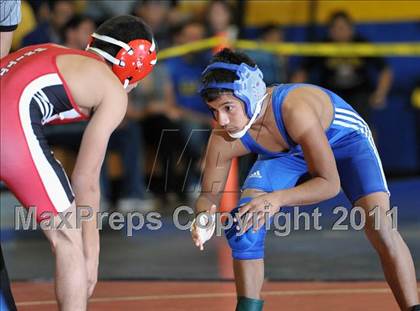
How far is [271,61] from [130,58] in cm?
618

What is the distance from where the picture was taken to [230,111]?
4730 mm

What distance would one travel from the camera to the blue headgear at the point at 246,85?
468 cm

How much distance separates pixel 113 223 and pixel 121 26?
4914mm

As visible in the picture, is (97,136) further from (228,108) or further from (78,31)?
(78,31)

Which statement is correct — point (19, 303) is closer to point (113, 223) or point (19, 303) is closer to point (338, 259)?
point (338, 259)

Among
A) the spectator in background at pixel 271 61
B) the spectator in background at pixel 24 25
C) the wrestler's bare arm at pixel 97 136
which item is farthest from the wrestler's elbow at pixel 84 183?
the spectator in background at pixel 24 25

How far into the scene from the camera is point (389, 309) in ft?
17.9

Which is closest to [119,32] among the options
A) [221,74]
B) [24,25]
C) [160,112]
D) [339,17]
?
[221,74]

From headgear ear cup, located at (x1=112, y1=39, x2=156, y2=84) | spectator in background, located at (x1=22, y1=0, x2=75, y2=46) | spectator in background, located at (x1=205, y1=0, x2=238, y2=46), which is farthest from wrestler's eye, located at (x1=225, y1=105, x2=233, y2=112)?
spectator in background, located at (x1=205, y1=0, x2=238, y2=46)

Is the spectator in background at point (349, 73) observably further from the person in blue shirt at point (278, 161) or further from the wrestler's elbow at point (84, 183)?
the wrestler's elbow at point (84, 183)

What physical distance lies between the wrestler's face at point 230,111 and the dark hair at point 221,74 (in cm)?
3

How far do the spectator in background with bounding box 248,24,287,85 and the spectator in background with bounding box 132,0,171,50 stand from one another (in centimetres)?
102

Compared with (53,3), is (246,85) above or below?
above

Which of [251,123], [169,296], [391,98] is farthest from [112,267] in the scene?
[391,98]
